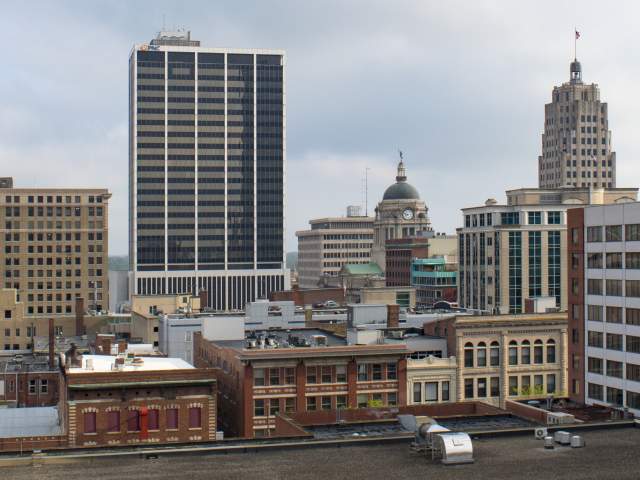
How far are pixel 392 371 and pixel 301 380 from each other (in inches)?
370

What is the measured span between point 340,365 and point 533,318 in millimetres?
24601

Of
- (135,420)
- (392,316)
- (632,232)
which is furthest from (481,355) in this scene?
(135,420)

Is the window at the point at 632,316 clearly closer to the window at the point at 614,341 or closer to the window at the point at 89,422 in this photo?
the window at the point at 614,341

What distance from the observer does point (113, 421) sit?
281 ft

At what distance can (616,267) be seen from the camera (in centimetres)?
9556

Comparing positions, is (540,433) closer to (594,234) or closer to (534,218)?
(594,234)

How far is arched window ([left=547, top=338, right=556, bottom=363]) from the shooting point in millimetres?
113875

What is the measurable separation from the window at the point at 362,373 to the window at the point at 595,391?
815 inches

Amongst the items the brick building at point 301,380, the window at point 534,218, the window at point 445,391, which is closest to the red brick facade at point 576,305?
the window at point 445,391

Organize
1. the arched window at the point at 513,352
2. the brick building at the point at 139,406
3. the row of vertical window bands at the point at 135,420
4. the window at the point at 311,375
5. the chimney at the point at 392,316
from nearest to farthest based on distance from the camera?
the brick building at the point at 139,406 < the row of vertical window bands at the point at 135,420 < the window at the point at 311,375 < the arched window at the point at 513,352 < the chimney at the point at 392,316

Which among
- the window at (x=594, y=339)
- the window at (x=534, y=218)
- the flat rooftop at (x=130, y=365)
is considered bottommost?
the flat rooftop at (x=130, y=365)

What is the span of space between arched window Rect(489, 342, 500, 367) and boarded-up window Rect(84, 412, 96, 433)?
4472cm

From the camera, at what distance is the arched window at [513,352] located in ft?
370

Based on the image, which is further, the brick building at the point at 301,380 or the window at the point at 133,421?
the brick building at the point at 301,380
